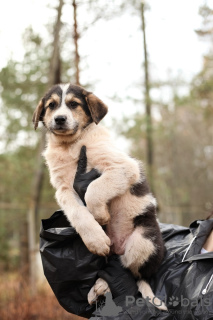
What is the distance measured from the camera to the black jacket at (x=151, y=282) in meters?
2.93

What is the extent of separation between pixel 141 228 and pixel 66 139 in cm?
116

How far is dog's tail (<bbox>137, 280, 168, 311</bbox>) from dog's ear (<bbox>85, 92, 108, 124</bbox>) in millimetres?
1656

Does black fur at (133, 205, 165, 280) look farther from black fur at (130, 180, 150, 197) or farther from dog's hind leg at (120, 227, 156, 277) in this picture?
black fur at (130, 180, 150, 197)

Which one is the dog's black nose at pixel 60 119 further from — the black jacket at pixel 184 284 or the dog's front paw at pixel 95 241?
the black jacket at pixel 184 284

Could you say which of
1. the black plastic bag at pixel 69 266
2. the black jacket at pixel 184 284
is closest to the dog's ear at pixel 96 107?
the black plastic bag at pixel 69 266

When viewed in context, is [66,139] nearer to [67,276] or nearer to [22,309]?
[67,276]

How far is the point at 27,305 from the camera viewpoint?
6.62 meters

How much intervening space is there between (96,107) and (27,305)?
428 centimetres

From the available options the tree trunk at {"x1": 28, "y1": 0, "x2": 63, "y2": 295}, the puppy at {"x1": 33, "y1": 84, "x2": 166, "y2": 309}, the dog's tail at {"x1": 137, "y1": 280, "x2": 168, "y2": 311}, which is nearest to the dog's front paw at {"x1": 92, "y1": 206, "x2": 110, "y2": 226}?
the puppy at {"x1": 33, "y1": 84, "x2": 166, "y2": 309}

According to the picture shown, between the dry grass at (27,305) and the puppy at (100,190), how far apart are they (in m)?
3.50

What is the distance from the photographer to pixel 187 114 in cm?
2462

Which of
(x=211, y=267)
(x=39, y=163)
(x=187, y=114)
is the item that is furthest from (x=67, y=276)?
(x=187, y=114)

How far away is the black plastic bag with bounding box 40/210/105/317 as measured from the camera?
3213mm

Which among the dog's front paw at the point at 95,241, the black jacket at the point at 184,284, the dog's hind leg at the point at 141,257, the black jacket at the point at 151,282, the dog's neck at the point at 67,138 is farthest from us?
the dog's neck at the point at 67,138
